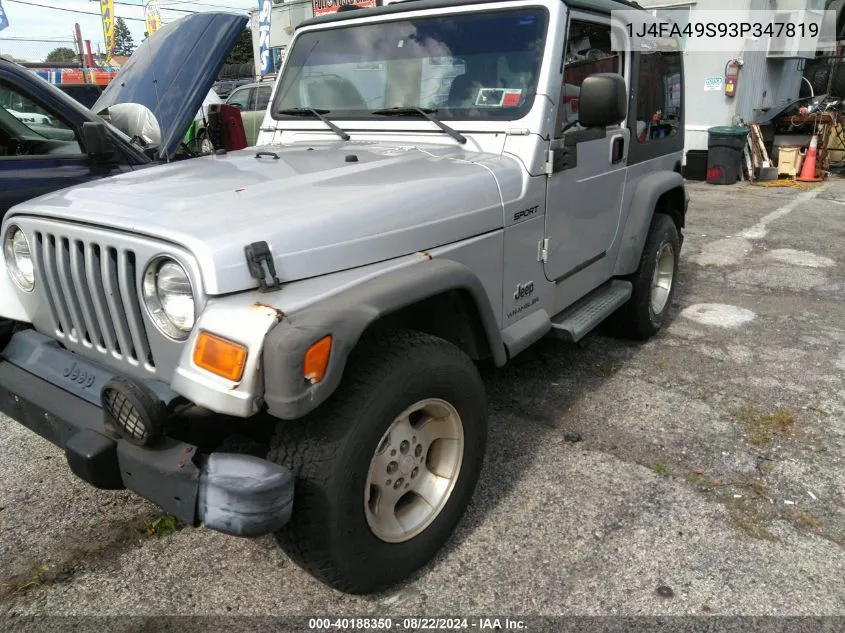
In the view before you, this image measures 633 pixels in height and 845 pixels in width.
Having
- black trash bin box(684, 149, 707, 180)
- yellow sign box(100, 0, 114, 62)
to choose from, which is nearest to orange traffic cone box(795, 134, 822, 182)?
black trash bin box(684, 149, 707, 180)

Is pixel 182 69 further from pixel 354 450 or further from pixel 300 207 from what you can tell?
pixel 354 450

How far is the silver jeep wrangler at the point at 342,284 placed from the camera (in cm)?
184

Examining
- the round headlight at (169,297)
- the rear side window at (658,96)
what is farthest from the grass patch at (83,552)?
the rear side window at (658,96)

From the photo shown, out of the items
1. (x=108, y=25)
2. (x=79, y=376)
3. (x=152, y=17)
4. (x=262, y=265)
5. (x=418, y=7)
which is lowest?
(x=79, y=376)

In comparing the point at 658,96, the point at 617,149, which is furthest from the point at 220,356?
the point at 658,96

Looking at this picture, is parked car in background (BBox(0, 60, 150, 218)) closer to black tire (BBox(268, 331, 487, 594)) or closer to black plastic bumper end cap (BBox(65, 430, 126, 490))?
black plastic bumper end cap (BBox(65, 430, 126, 490))

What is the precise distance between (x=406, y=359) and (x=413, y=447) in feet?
1.27

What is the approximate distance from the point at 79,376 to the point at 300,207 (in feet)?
3.14

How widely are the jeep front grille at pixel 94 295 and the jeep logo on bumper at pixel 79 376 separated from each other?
0.09m

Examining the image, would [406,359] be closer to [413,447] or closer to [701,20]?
[413,447]

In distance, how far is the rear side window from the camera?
4.00m

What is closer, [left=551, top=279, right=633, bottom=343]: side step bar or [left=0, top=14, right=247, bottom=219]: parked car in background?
[left=551, top=279, right=633, bottom=343]: side step bar

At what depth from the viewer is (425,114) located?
3133mm

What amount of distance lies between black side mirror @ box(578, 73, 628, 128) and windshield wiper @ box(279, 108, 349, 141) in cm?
120
